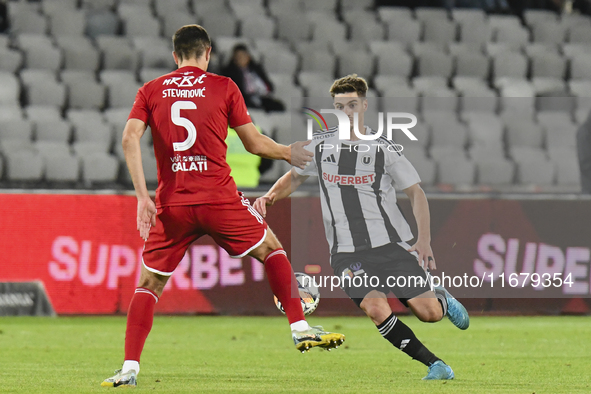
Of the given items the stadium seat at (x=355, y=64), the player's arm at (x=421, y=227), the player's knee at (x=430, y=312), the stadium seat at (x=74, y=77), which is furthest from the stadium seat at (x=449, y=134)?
the player's knee at (x=430, y=312)

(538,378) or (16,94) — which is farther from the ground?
(16,94)

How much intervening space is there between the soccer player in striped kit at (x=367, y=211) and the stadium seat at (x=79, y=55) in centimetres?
757

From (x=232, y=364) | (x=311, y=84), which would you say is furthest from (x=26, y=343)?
(x=311, y=84)

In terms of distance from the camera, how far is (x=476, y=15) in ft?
49.8

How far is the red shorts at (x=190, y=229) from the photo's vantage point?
5.04 metres

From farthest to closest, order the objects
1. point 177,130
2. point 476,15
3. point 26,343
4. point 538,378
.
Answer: point 476,15 < point 26,343 < point 538,378 < point 177,130

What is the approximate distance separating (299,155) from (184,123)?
702mm

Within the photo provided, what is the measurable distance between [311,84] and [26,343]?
652cm

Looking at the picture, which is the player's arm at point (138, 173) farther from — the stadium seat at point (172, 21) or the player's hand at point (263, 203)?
the stadium seat at point (172, 21)

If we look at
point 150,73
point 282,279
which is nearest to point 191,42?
point 282,279

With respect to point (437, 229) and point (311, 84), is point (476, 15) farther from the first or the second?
point (437, 229)

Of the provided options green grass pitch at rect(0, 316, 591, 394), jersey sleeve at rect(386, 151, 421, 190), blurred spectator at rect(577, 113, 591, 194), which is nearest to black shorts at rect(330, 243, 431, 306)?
jersey sleeve at rect(386, 151, 421, 190)

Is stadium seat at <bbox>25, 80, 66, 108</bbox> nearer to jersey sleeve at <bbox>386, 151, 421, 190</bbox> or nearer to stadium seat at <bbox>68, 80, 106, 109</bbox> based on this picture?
stadium seat at <bbox>68, 80, 106, 109</bbox>

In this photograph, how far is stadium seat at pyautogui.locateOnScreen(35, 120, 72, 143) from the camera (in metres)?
11.4
